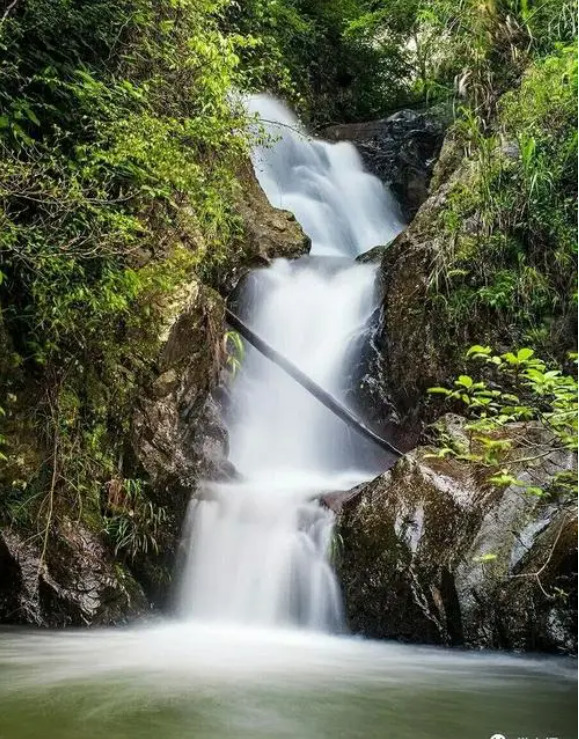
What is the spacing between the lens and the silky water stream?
3.21 metres

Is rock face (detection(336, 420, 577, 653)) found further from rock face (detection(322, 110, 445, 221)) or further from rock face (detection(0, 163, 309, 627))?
rock face (detection(322, 110, 445, 221))

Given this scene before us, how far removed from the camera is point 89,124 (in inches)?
225

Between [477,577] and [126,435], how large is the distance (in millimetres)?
3410

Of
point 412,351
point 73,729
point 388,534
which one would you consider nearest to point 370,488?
point 388,534

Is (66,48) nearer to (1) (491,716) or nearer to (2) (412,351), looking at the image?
(2) (412,351)

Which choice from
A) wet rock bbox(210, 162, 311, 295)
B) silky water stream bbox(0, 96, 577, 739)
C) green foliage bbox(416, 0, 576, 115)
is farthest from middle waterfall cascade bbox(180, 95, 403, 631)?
green foliage bbox(416, 0, 576, 115)

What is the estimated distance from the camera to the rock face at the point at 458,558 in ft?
14.8

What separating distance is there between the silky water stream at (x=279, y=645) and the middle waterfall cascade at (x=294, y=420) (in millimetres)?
18

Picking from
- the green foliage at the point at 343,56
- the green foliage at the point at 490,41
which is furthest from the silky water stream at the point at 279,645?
the green foliage at the point at 343,56

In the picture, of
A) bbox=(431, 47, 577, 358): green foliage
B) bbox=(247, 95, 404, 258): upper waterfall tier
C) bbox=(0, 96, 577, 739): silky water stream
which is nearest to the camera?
bbox=(0, 96, 577, 739): silky water stream

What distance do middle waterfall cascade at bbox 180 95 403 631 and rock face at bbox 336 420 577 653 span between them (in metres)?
0.40

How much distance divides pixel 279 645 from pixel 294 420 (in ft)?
11.7

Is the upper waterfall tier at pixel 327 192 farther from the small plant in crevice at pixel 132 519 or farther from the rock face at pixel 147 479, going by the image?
the small plant in crevice at pixel 132 519

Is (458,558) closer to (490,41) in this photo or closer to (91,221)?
(91,221)
